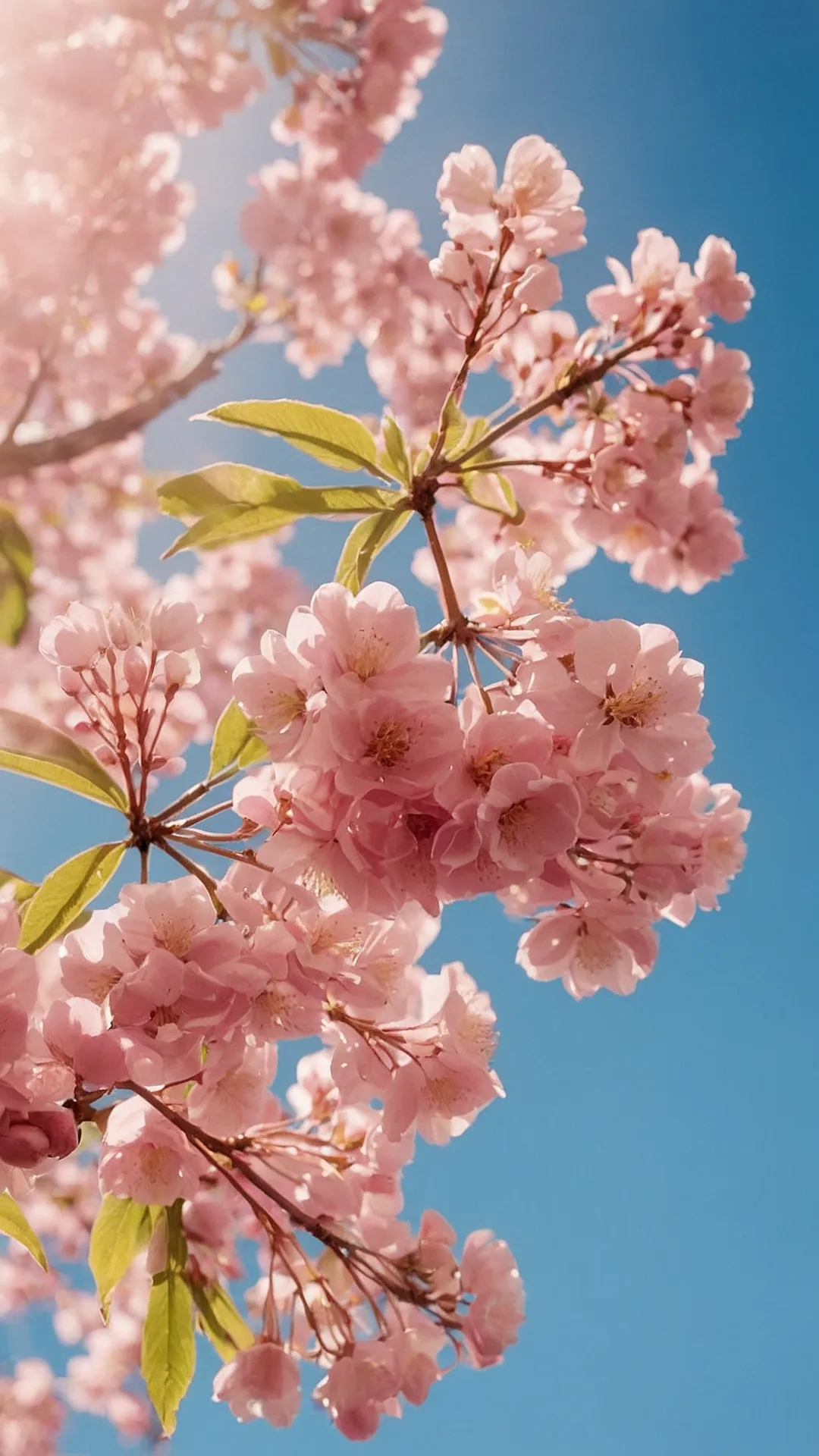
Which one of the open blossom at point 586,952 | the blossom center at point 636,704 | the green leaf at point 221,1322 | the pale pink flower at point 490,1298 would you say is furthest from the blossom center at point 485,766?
the green leaf at point 221,1322

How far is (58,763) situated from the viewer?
1452 millimetres

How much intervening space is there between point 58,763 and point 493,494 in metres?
1.09

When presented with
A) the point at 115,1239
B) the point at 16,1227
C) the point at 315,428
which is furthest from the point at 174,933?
the point at 315,428

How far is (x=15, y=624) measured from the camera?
2.70 metres

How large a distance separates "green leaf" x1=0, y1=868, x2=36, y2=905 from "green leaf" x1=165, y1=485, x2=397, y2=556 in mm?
576

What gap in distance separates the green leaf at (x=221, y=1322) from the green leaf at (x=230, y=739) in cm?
101

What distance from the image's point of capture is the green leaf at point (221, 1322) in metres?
1.77

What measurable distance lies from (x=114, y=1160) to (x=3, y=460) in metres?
2.35

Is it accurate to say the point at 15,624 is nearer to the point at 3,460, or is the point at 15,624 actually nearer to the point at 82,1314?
the point at 3,460

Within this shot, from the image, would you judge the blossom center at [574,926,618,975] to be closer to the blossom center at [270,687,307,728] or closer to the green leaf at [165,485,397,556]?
the blossom center at [270,687,307,728]

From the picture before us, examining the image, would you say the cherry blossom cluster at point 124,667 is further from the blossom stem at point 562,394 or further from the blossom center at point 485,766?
the blossom stem at point 562,394

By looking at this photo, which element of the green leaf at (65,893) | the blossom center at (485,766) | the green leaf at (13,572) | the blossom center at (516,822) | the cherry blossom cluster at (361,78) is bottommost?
the blossom center at (516,822)

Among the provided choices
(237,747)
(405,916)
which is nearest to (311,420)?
(237,747)

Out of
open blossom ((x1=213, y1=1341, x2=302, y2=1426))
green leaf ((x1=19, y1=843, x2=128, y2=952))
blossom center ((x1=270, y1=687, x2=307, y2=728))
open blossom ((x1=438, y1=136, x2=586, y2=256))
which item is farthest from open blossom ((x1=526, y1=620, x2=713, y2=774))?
open blossom ((x1=213, y1=1341, x2=302, y2=1426))
